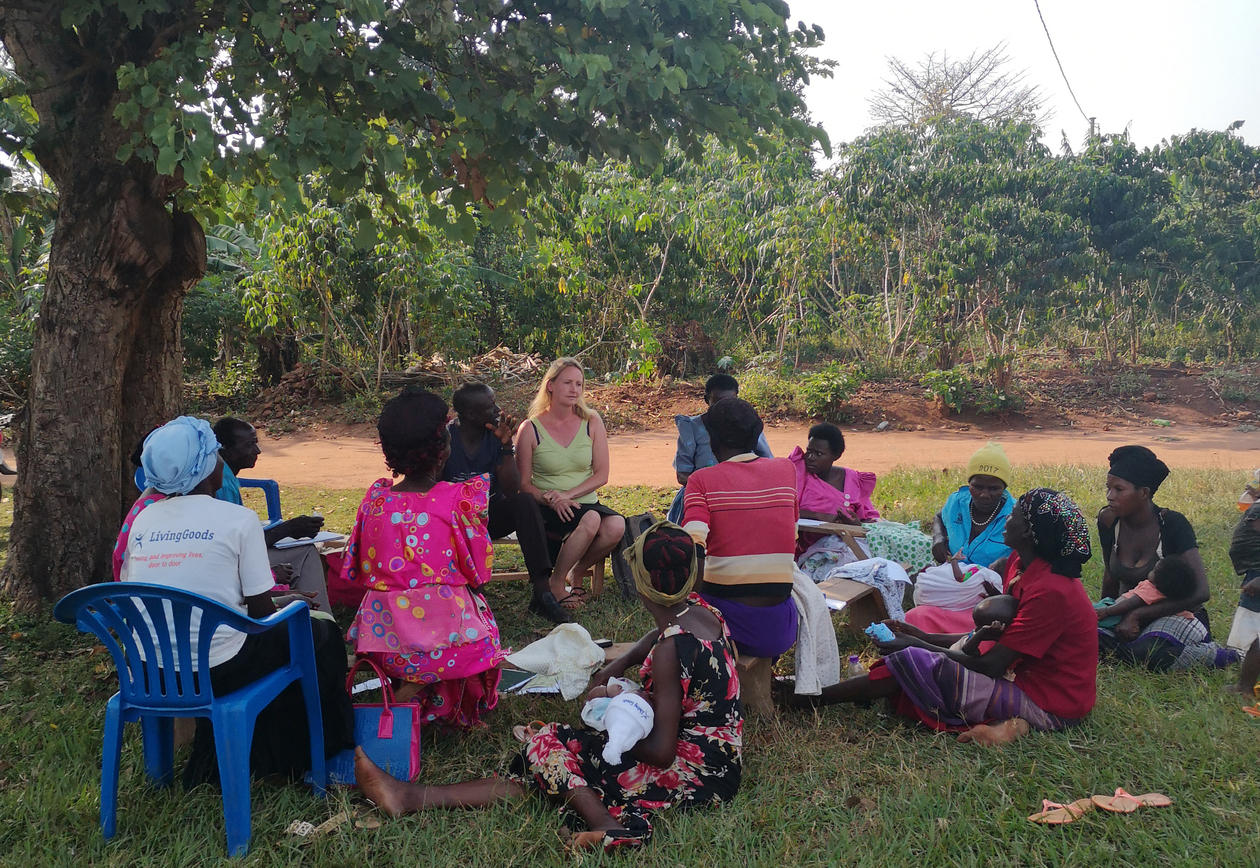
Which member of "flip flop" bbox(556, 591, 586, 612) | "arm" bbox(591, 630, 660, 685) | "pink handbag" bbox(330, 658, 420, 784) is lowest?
"flip flop" bbox(556, 591, 586, 612)

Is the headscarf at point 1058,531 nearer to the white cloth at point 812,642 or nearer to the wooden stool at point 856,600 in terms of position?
the white cloth at point 812,642

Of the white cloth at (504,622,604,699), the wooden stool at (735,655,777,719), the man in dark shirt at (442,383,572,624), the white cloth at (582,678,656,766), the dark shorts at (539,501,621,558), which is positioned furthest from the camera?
the dark shorts at (539,501,621,558)

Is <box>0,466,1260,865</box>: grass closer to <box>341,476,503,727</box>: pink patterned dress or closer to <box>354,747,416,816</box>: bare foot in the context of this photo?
<box>354,747,416,816</box>: bare foot

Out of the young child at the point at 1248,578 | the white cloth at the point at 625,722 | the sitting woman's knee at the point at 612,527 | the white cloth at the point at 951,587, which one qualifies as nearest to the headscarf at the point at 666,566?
the white cloth at the point at 625,722

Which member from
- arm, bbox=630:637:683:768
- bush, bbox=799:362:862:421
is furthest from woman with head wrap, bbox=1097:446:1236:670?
bush, bbox=799:362:862:421

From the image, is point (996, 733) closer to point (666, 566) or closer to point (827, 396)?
point (666, 566)

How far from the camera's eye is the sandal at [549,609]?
5.20 metres

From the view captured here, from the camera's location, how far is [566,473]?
18.8 feet

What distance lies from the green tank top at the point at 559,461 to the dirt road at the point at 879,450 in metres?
4.56

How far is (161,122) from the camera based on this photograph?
12.5 feet

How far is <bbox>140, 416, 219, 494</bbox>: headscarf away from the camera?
117 inches

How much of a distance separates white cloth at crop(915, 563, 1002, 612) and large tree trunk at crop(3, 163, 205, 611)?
4.58m

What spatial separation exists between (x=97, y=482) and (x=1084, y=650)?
512cm

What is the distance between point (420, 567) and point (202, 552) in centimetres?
79
